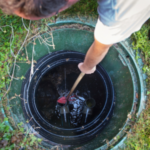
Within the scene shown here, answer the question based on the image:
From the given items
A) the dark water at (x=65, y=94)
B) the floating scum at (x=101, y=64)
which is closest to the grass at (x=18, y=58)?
the floating scum at (x=101, y=64)

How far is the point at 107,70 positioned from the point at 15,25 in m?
1.82

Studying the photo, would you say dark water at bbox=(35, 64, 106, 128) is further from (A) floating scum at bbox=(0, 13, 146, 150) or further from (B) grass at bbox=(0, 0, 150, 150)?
(B) grass at bbox=(0, 0, 150, 150)

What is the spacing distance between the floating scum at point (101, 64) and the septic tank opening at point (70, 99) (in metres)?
0.03

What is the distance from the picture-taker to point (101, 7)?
62 cm

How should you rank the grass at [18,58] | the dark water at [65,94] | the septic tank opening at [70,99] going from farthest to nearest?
1. the dark water at [65,94]
2. the septic tank opening at [70,99]
3. the grass at [18,58]

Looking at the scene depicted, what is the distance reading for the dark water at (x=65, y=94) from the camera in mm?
2533

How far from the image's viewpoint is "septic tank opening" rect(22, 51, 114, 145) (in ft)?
7.80

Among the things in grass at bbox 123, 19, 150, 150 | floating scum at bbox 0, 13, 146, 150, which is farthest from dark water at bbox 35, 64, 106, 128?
grass at bbox 123, 19, 150, 150

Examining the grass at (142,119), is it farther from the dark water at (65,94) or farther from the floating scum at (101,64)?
the dark water at (65,94)

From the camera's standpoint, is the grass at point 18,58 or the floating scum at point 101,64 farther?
the floating scum at point 101,64

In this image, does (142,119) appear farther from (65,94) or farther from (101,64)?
(65,94)

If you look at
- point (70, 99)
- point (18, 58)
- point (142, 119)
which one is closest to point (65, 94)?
point (70, 99)

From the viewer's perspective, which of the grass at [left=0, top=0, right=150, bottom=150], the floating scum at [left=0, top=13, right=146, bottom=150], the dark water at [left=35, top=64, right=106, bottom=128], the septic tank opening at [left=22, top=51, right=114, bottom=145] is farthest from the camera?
the dark water at [left=35, top=64, right=106, bottom=128]

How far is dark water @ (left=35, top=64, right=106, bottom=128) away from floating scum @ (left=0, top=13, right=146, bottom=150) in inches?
5.5
